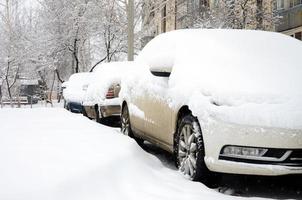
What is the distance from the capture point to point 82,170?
14.7 feet

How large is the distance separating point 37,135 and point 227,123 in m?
2.12

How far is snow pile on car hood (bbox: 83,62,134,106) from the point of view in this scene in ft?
38.1

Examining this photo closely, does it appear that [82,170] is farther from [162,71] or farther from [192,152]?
[162,71]

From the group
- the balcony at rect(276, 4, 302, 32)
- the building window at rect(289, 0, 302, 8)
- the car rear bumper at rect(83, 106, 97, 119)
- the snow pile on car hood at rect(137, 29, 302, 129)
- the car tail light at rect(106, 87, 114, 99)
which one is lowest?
the car rear bumper at rect(83, 106, 97, 119)

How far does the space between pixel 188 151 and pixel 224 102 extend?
759mm

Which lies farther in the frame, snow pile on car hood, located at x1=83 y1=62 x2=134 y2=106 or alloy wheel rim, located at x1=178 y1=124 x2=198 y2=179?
snow pile on car hood, located at x1=83 y1=62 x2=134 y2=106

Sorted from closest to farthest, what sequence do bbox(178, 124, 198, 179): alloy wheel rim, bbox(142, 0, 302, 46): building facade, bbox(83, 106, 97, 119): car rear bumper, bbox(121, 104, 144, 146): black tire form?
1. bbox(178, 124, 198, 179): alloy wheel rim
2. bbox(121, 104, 144, 146): black tire
3. bbox(83, 106, 97, 119): car rear bumper
4. bbox(142, 0, 302, 46): building facade

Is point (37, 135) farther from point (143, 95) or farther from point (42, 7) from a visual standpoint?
point (42, 7)

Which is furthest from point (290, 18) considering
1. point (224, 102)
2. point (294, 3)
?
point (224, 102)

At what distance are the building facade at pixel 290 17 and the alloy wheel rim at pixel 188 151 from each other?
76.7 feet

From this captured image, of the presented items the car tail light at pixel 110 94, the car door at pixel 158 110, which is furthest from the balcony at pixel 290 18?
the car door at pixel 158 110

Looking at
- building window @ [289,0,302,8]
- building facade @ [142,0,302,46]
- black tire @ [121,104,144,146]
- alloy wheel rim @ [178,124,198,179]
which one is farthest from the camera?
building window @ [289,0,302,8]

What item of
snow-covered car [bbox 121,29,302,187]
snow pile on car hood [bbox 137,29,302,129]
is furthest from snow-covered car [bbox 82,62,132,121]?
snow pile on car hood [bbox 137,29,302,129]

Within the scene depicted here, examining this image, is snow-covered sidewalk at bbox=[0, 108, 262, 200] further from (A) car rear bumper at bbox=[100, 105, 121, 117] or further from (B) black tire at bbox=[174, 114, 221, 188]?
(A) car rear bumper at bbox=[100, 105, 121, 117]
